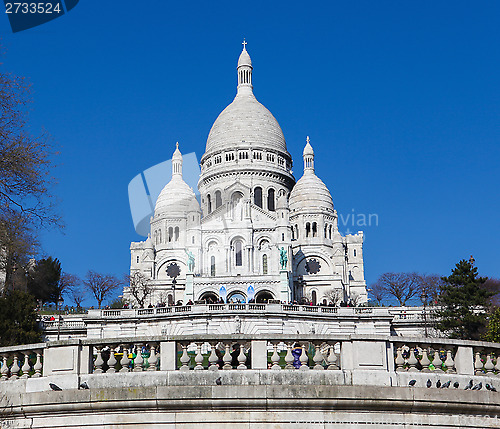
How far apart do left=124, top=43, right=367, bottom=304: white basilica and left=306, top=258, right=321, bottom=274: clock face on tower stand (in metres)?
0.13

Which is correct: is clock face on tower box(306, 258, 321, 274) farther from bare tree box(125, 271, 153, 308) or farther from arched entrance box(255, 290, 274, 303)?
bare tree box(125, 271, 153, 308)

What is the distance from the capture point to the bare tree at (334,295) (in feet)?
279

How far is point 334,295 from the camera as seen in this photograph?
8650 cm

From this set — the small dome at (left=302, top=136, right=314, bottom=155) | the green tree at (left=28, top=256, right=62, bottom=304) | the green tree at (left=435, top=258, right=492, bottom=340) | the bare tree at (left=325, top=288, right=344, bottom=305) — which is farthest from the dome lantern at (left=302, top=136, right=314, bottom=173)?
the green tree at (left=435, top=258, right=492, bottom=340)

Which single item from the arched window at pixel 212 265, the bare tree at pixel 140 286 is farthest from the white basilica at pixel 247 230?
the bare tree at pixel 140 286

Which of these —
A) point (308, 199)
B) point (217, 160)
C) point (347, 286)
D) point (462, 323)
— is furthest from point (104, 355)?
point (217, 160)

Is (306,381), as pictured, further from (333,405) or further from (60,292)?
(60,292)

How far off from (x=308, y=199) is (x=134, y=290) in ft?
106

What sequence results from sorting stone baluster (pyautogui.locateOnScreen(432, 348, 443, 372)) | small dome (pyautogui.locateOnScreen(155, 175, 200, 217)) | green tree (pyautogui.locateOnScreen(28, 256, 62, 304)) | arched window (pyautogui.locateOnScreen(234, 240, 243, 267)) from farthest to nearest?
small dome (pyautogui.locateOnScreen(155, 175, 200, 217)) → arched window (pyautogui.locateOnScreen(234, 240, 243, 267)) → green tree (pyautogui.locateOnScreen(28, 256, 62, 304)) → stone baluster (pyautogui.locateOnScreen(432, 348, 443, 372))

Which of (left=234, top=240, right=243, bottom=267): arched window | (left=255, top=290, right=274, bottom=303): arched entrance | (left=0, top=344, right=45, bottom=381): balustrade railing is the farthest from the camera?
(left=234, top=240, right=243, bottom=267): arched window

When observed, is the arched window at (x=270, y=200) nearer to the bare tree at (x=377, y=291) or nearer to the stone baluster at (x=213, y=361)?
the bare tree at (x=377, y=291)

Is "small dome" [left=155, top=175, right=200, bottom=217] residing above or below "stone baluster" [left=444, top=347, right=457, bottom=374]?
above

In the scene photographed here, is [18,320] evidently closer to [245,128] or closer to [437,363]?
[437,363]

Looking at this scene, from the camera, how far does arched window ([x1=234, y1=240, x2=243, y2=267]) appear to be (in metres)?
93.2
